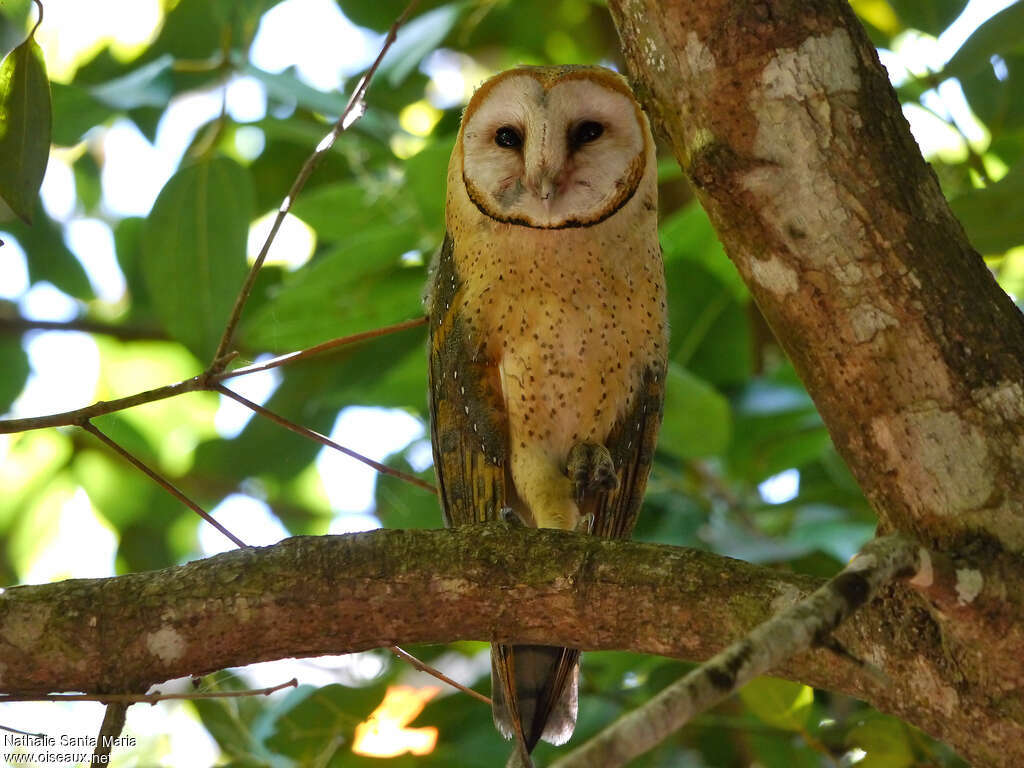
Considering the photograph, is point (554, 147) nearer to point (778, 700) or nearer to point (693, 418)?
point (693, 418)

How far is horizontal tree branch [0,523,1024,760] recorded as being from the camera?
1382 mm

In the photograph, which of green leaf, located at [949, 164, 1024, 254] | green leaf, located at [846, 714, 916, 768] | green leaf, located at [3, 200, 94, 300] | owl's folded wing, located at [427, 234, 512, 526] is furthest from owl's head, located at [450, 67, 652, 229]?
green leaf, located at [3, 200, 94, 300]

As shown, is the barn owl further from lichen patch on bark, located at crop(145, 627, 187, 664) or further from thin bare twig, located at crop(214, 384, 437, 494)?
lichen patch on bark, located at crop(145, 627, 187, 664)

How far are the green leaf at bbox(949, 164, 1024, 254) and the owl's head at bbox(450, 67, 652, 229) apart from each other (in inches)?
23.6

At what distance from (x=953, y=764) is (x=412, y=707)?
3.36ft

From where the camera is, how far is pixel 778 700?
1916 mm

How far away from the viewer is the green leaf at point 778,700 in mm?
1901

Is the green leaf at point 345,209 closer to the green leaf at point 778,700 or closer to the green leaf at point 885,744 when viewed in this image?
the green leaf at point 778,700

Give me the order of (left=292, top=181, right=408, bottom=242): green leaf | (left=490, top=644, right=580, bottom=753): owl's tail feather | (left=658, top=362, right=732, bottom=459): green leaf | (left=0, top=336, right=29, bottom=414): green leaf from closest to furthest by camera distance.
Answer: (left=490, top=644, right=580, bottom=753): owl's tail feather → (left=658, top=362, right=732, bottom=459): green leaf → (left=292, top=181, right=408, bottom=242): green leaf → (left=0, top=336, right=29, bottom=414): green leaf

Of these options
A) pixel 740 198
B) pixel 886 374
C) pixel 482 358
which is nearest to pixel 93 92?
pixel 482 358

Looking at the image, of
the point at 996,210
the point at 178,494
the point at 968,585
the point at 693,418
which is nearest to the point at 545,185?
the point at 693,418

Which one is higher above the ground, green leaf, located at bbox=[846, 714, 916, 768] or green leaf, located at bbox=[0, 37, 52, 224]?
green leaf, located at bbox=[0, 37, 52, 224]

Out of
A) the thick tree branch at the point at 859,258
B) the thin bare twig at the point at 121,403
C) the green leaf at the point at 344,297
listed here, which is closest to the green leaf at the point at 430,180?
the green leaf at the point at 344,297

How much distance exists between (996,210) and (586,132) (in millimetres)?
736
